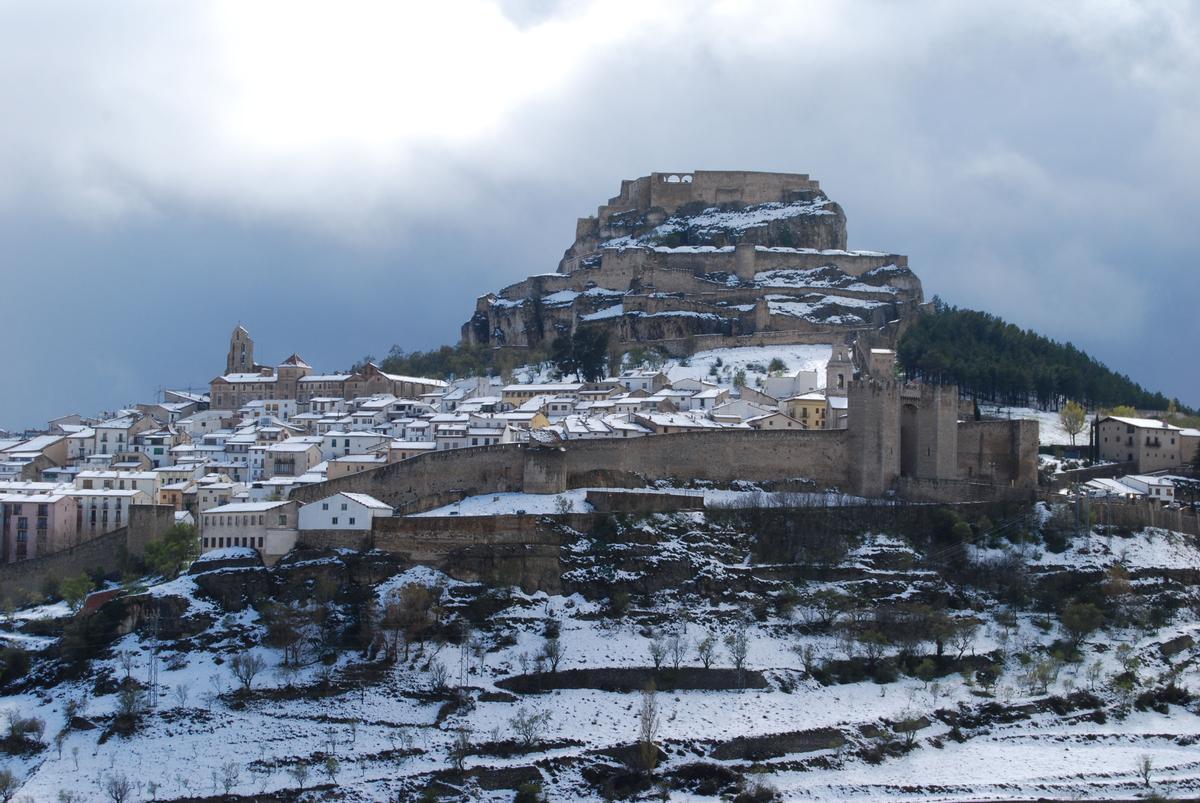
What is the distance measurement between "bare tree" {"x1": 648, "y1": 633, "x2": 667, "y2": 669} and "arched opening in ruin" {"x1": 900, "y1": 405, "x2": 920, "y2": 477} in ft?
48.8

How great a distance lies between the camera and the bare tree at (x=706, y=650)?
167 ft

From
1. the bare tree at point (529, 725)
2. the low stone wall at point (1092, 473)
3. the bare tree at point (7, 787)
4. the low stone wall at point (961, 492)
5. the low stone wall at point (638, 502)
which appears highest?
the low stone wall at point (1092, 473)

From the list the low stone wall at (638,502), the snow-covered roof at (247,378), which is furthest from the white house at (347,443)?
the snow-covered roof at (247,378)

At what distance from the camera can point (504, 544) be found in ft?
181

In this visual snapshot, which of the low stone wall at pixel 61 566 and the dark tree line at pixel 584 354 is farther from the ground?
the dark tree line at pixel 584 354

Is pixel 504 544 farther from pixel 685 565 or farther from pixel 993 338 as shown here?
pixel 993 338

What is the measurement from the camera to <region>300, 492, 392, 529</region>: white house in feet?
184

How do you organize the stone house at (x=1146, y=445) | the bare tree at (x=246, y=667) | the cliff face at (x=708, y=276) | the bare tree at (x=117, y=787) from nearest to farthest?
the bare tree at (x=117, y=787) < the bare tree at (x=246, y=667) < the stone house at (x=1146, y=445) < the cliff face at (x=708, y=276)

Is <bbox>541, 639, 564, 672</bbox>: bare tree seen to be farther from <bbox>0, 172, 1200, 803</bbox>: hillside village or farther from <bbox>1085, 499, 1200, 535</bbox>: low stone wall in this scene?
<bbox>1085, 499, 1200, 535</bbox>: low stone wall

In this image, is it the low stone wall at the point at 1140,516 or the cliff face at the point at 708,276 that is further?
the cliff face at the point at 708,276

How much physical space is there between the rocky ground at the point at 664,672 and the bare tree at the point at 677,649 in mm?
110

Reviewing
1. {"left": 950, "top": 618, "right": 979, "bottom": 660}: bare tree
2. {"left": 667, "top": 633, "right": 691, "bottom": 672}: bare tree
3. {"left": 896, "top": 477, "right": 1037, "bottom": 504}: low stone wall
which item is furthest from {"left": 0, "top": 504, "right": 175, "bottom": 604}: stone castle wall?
{"left": 950, "top": 618, "right": 979, "bottom": 660}: bare tree

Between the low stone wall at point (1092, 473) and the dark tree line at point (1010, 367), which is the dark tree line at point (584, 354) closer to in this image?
the dark tree line at point (1010, 367)

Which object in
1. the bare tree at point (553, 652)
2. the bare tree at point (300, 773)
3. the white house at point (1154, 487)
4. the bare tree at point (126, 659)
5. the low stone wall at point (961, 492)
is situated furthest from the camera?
the white house at point (1154, 487)
